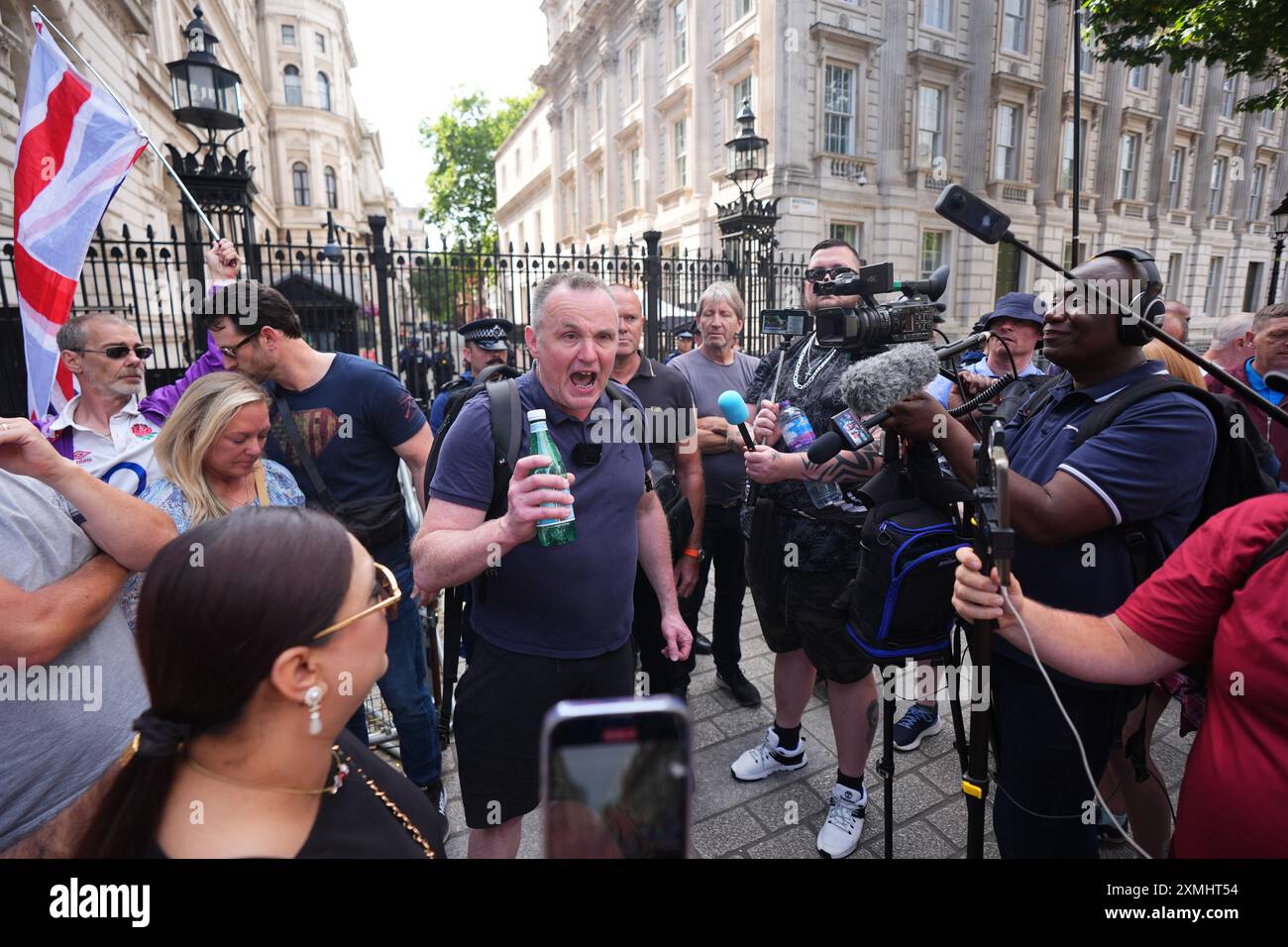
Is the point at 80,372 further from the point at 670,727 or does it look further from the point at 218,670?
the point at 670,727

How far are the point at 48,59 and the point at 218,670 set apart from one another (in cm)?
435

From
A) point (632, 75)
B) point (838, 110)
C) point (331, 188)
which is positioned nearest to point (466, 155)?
point (331, 188)

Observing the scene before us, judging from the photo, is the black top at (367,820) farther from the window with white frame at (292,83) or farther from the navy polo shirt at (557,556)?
the window with white frame at (292,83)

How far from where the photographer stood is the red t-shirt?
4.44 feet

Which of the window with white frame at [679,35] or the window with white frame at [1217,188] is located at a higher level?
the window with white frame at [679,35]

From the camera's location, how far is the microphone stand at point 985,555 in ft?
4.66

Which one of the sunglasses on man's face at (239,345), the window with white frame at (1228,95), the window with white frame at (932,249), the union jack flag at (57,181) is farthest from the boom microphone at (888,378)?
the window with white frame at (1228,95)

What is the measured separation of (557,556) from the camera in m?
2.15

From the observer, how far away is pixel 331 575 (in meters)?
1.12

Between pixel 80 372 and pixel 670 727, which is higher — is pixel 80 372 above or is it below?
above

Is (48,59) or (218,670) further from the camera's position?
(48,59)

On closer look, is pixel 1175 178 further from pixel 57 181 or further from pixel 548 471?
pixel 57 181
